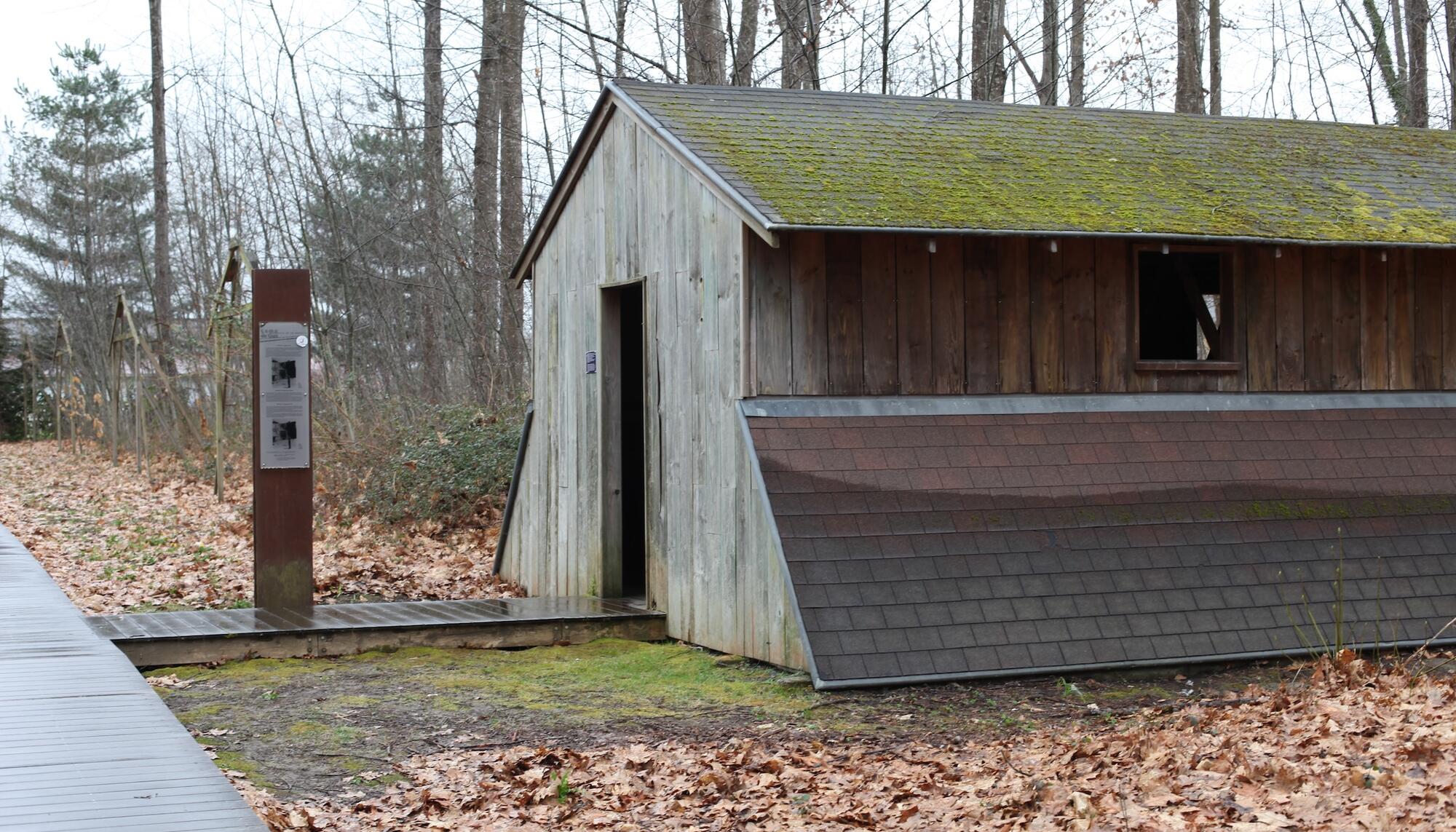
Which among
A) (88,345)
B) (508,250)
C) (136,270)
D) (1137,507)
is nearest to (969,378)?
(1137,507)

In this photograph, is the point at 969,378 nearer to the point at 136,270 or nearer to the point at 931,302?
the point at 931,302

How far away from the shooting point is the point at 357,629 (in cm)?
1070

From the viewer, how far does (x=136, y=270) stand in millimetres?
45156

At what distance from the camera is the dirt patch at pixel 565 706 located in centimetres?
778

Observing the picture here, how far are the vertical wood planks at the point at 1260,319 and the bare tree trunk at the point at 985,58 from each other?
10277mm

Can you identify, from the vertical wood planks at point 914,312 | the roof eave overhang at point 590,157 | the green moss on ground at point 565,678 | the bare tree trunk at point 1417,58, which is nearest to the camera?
the green moss on ground at point 565,678

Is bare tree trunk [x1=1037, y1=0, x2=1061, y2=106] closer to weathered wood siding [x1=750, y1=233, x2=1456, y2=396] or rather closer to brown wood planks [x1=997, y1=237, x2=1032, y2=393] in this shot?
weathered wood siding [x1=750, y1=233, x2=1456, y2=396]

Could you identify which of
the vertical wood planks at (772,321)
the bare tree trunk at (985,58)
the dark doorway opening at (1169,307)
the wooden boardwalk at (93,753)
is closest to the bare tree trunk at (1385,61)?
the bare tree trunk at (985,58)

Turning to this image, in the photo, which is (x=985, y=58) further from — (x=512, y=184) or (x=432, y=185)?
(x=432, y=185)

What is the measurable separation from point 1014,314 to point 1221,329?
Result: 1.96 metres

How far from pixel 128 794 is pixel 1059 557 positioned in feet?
21.1

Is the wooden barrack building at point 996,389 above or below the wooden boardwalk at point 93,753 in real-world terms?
→ above

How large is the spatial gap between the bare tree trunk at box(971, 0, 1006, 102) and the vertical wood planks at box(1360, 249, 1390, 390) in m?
10.1

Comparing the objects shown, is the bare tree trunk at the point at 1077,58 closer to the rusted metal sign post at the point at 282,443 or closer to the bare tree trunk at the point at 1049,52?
the bare tree trunk at the point at 1049,52
